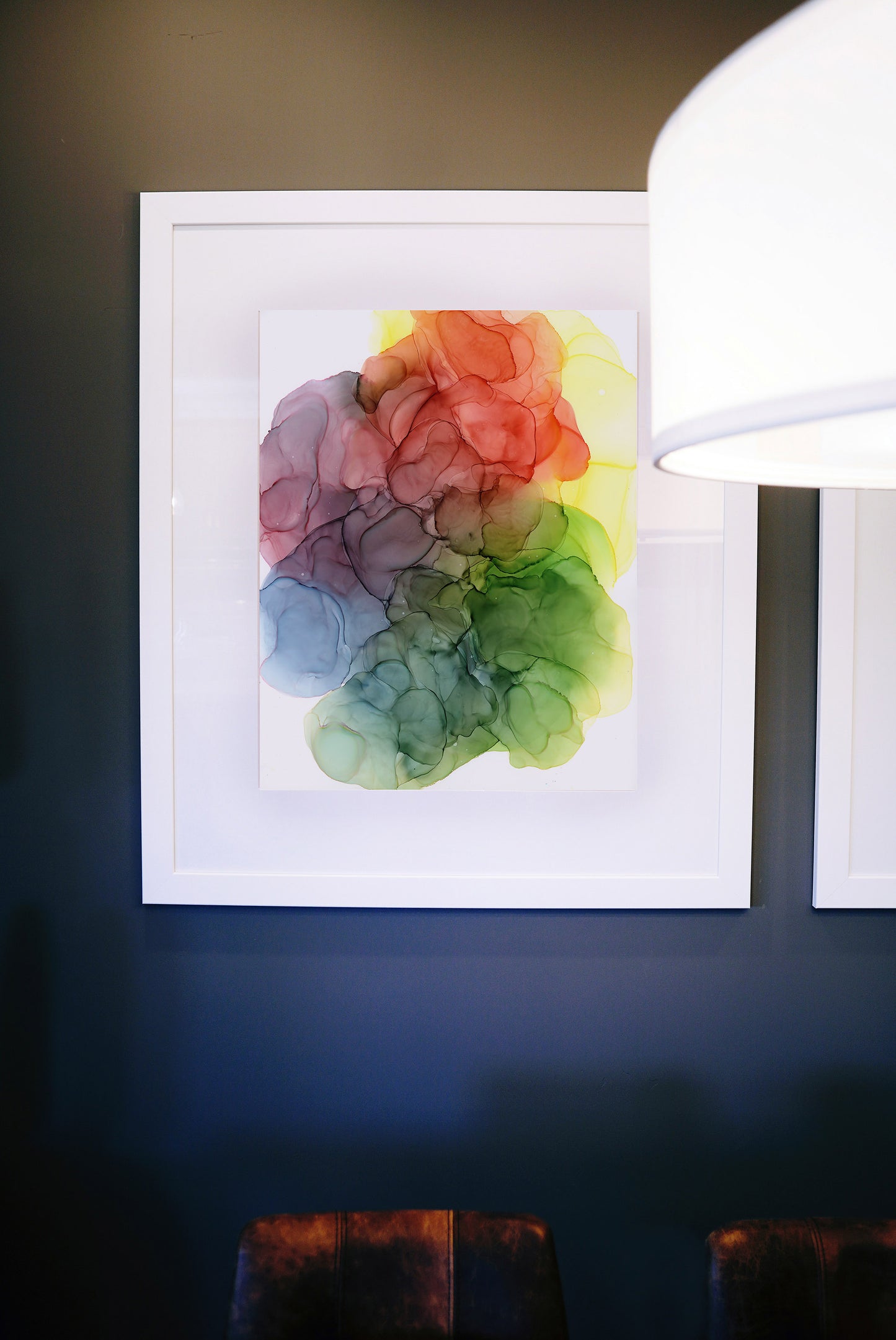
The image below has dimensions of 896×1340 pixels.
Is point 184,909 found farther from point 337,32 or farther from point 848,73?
point 337,32

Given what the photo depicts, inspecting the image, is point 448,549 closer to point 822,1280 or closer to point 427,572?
point 427,572

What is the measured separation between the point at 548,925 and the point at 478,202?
119cm

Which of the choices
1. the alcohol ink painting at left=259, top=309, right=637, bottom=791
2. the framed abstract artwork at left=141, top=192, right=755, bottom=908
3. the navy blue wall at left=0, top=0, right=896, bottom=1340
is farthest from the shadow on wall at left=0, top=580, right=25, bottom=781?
the alcohol ink painting at left=259, top=309, right=637, bottom=791

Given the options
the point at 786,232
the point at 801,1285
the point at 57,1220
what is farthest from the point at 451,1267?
the point at 786,232

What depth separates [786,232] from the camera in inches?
14.3

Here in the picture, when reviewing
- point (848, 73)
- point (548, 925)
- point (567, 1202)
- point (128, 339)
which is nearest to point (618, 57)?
point (128, 339)

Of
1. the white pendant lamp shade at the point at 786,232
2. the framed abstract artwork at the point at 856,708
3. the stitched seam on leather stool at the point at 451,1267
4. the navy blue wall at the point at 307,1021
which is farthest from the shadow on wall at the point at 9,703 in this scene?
the framed abstract artwork at the point at 856,708

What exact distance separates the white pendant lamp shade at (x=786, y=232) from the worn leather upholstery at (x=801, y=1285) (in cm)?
96

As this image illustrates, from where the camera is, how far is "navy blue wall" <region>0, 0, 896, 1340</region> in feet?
4.33

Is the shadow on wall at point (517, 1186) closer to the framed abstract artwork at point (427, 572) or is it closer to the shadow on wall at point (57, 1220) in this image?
the shadow on wall at point (57, 1220)

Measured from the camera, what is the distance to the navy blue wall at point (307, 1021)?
4.33 feet

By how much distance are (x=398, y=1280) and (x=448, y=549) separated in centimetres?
97

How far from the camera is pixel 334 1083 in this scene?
1332mm

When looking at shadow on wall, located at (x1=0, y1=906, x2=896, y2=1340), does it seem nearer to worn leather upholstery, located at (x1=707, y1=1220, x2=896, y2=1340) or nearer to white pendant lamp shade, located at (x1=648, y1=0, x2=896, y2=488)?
worn leather upholstery, located at (x1=707, y1=1220, x2=896, y2=1340)
